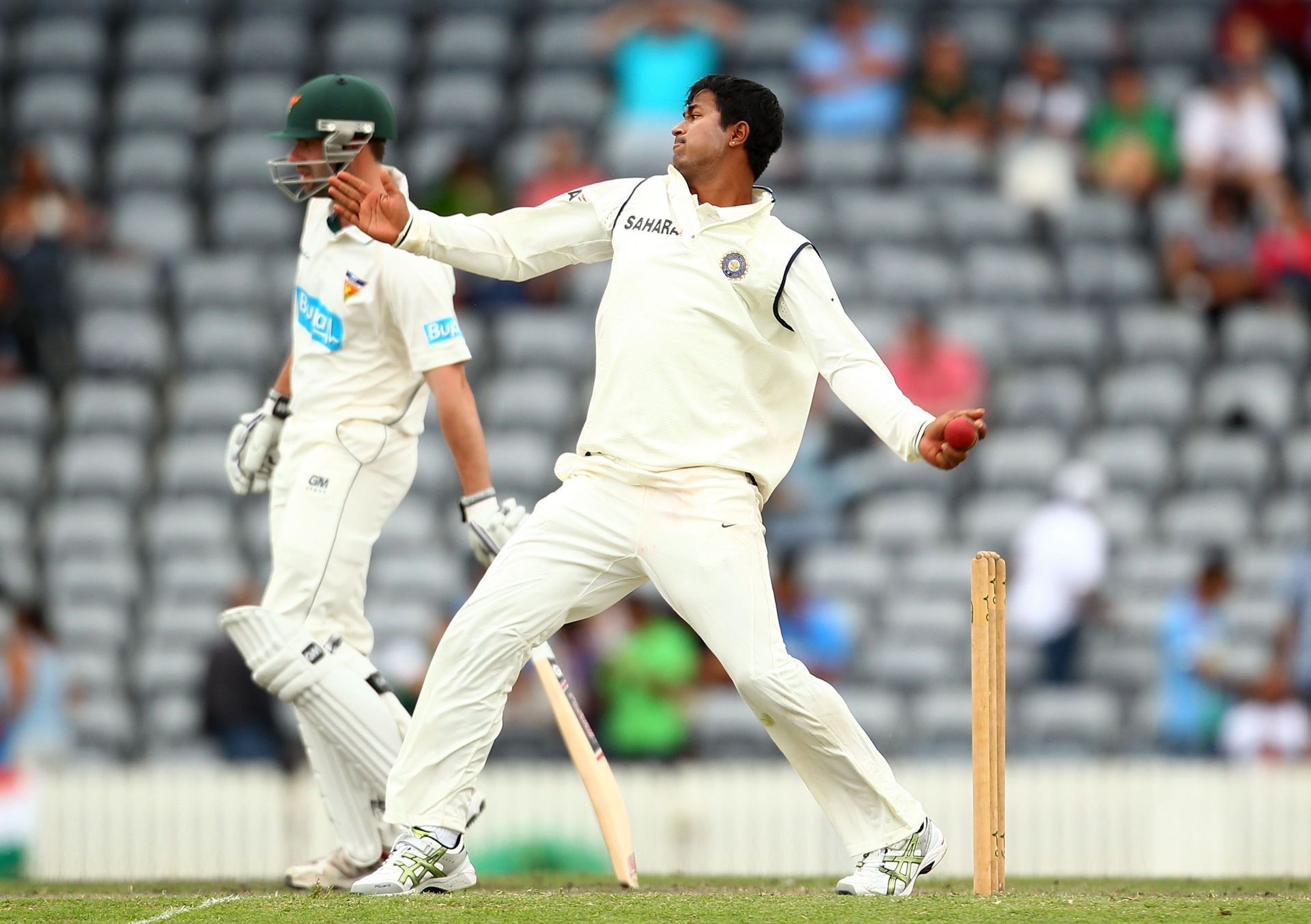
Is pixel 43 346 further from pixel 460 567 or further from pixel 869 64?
pixel 869 64

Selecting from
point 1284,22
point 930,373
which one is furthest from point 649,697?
point 1284,22

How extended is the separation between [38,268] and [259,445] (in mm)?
5179

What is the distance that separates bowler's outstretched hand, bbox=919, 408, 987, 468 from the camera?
14.2 ft

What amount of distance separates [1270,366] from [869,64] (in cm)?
278

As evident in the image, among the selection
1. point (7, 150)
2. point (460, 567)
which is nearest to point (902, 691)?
point (460, 567)

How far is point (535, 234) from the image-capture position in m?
4.97

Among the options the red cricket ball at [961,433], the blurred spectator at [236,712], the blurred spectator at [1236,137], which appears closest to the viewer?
the red cricket ball at [961,433]

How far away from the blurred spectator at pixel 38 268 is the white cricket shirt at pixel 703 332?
623 centimetres

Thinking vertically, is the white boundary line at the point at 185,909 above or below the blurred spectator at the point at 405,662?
Result: below

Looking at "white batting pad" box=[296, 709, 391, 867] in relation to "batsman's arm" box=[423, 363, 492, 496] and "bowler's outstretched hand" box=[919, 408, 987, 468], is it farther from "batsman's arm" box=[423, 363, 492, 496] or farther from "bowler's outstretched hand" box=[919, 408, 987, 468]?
"bowler's outstretched hand" box=[919, 408, 987, 468]

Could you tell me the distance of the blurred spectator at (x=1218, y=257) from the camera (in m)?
10.6

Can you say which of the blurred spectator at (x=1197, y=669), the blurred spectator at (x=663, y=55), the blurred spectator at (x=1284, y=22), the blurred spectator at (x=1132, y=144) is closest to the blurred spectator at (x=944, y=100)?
the blurred spectator at (x=1132, y=144)

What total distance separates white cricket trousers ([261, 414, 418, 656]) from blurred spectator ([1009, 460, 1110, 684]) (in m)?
4.52

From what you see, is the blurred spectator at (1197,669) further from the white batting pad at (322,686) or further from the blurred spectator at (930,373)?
the white batting pad at (322,686)
